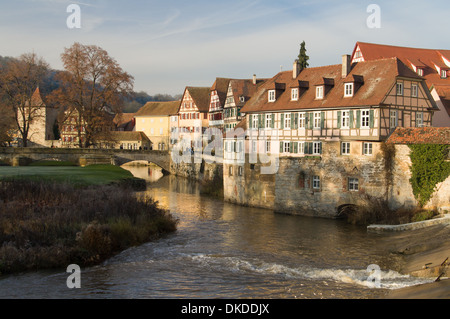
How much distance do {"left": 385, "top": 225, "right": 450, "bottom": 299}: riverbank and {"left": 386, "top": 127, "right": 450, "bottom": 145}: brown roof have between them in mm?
5462

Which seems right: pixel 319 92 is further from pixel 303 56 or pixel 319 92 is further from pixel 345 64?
pixel 303 56

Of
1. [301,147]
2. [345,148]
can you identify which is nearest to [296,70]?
[301,147]

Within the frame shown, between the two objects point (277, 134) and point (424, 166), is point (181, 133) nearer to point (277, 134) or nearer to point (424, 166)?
point (277, 134)

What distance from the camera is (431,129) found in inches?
1020

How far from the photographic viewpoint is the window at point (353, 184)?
91.7ft

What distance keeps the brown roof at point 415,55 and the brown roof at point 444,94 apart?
12.0 feet

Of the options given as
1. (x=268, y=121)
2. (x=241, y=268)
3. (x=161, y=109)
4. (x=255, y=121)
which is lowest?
(x=241, y=268)

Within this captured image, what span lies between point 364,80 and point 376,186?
25.6 ft

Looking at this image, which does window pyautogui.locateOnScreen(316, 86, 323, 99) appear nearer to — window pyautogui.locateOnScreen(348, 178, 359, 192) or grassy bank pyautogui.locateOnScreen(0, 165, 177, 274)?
window pyautogui.locateOnScreen(348, 178, 359, 192)

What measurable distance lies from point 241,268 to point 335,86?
18833 mm

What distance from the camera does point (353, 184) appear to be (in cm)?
2808

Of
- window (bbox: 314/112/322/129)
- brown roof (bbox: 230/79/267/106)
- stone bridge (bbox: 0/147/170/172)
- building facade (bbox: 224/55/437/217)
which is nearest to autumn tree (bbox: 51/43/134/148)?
stone bridge (bbox: 0/147/170/172)

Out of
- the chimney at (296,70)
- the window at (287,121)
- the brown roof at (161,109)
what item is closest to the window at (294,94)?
the window at (287,121)

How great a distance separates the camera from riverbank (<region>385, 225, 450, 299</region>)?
13.3 meters
